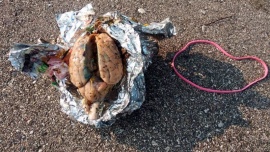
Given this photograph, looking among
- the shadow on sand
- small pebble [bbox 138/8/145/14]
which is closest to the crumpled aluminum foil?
the shadow on sand

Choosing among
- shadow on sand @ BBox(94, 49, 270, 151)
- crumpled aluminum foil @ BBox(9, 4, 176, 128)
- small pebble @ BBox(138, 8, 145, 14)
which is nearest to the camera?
crumpled aluminum foil @ BBox(9, 4, 176, 128)

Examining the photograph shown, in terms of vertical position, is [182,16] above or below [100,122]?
above

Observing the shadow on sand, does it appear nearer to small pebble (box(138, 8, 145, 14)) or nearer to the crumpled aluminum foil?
the crumpled aluminum foil

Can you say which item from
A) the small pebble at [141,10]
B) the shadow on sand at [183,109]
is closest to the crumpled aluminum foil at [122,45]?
the shadow on sand at [183,109]

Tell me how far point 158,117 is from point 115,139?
0.26 meters

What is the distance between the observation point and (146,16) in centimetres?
254

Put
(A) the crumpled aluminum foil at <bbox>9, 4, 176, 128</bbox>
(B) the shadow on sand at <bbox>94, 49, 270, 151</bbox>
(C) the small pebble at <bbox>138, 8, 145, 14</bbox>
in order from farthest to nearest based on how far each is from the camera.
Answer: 1. (C) the small pebble at <bbox>138, 8, 145, 14</bbox>
2. (B) the shadow on sand at <bbox>94, 49, 270, 151</bbox>
3. (A) the crumpled aluminum foil at <bbox>9, 4, 176, 128</bbox>

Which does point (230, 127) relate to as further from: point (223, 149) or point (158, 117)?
point (158, 117)

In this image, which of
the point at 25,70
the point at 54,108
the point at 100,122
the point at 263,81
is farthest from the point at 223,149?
the point at 25,70

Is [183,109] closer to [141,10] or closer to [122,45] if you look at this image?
[122,45]

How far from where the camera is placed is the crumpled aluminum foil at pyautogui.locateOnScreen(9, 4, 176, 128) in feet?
6.11

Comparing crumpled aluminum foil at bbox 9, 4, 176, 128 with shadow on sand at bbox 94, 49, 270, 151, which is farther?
shadow on sand at bbox 94, 49, 270, 151

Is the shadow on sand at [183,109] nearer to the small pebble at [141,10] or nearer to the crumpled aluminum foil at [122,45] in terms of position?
the crumpled aluminum foil at [122,45]

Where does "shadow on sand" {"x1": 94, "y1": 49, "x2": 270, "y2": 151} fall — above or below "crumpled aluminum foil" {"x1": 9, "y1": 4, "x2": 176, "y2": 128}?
below
